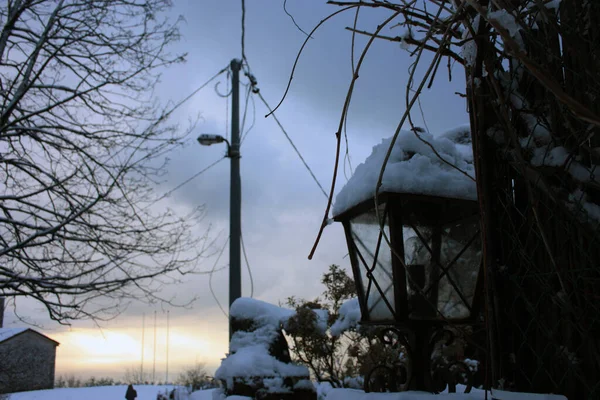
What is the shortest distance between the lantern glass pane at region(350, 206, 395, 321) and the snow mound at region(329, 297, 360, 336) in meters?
2.98

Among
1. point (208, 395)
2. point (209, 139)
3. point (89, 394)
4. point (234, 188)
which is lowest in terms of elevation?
point (208, 395)

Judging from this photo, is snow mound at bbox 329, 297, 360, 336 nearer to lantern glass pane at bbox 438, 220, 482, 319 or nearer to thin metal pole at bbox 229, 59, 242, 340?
thin metal pole at bbox 229, 59, 242, 340

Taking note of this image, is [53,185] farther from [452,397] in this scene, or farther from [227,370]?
[452,397]

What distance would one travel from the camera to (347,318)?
5004mm

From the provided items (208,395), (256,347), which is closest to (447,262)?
(256,347)

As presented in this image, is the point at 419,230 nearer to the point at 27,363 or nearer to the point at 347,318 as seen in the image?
the point at 347,318

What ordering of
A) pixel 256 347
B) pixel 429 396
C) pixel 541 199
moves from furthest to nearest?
pixel 256 347
pixel 429 396
pixel 541 199

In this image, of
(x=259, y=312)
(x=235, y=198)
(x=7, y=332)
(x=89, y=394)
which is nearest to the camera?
(x=259, y=312)

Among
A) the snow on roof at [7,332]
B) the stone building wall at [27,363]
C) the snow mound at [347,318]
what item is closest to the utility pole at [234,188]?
the snow mound at [347,318]

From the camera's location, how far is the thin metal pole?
5.69 metres

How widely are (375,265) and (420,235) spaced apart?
21cm

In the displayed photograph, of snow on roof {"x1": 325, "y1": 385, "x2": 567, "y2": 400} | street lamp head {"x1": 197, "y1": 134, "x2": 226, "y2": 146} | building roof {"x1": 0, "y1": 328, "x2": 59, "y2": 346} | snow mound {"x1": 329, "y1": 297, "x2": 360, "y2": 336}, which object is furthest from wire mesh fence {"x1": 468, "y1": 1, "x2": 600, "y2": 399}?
building roof {"x1": 0, "y1": 328, "x2": 59, "y2": 346}

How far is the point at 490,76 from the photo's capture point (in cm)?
118

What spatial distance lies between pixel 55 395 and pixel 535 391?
7160 mm
